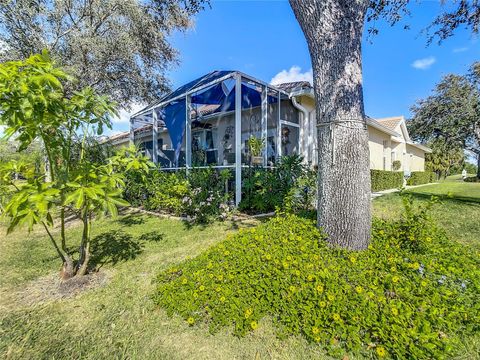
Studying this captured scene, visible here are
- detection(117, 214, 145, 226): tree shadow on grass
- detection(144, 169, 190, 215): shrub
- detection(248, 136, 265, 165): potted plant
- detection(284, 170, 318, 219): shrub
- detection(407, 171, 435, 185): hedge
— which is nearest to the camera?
detection(284, 170, 318, 219): shrub

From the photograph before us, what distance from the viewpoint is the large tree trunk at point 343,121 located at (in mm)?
3020

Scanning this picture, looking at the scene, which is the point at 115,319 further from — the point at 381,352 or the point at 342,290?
the point at 381,352

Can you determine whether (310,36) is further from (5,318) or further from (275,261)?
(5,318)

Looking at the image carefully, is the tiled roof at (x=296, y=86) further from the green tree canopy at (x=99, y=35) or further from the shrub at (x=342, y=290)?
the shrub at (x=342, y=290)

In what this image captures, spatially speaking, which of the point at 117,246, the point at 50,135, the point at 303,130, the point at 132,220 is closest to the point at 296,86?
the point at 303,130

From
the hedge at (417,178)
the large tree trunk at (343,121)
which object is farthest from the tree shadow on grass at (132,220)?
the hedge at (417,178)

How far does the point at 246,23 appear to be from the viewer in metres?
7.83

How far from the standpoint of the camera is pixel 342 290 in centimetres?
231

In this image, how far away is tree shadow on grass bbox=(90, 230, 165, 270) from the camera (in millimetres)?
4051

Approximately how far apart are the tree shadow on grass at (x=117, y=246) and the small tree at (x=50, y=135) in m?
0.77

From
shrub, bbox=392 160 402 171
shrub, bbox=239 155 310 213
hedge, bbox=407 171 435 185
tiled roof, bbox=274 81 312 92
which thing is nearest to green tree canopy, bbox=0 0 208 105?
tiled roof, bbox=274 81 312 92

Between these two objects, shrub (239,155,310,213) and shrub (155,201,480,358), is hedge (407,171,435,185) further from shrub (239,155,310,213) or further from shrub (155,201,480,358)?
shrub (155,201,480,358)

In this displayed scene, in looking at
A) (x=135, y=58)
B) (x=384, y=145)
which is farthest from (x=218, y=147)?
(x=384, y=145)

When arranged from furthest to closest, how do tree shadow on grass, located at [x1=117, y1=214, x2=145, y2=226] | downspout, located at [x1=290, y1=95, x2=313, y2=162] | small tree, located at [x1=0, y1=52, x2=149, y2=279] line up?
downspout, located at [x1=290, y1=95, x2=313, y2=162], tree shadow on grass, located at [x1=117, y1=214, x2=145, y2=226], small tree, located at [x1=0, y1=52, x2=149, y2=279]
